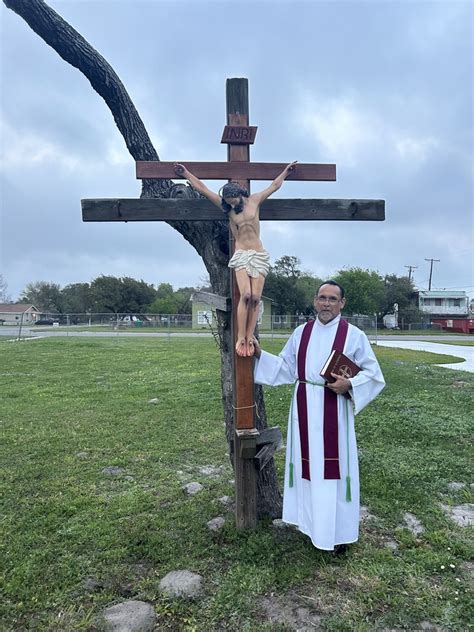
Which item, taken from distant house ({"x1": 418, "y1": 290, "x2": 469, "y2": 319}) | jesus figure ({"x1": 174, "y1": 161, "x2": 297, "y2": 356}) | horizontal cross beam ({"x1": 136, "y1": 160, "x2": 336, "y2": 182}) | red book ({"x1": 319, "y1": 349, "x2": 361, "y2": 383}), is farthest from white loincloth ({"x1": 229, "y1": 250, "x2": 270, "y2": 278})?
distant house ({"x1": 418, "y1": 290, "x2": 469, "y2": 319})

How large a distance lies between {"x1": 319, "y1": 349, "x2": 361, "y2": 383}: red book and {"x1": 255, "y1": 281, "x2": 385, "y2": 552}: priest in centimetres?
4

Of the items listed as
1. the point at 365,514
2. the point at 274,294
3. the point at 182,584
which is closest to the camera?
the point at 182,584

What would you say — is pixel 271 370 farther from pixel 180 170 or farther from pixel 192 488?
pixel 192 488

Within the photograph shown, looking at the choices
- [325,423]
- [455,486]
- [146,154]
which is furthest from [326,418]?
[146,154]

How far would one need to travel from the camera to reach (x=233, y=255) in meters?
3.12

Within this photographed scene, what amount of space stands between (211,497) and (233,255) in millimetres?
2315

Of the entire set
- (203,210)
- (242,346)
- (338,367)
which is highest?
(203,210)

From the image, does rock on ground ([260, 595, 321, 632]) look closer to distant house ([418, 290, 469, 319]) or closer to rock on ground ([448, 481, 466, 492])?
rock on ground ([448, 481, 466, 492])

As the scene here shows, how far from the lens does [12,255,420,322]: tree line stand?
42.6 metres

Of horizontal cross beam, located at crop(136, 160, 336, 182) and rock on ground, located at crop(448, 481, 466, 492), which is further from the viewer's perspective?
rock on ground, located at crop(448, 481, 466, 492)

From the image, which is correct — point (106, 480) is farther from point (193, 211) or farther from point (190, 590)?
point (193, 211)

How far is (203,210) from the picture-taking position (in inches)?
129

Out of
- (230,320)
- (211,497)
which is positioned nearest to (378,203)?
(230,320)

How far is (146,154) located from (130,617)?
11.1 feet
